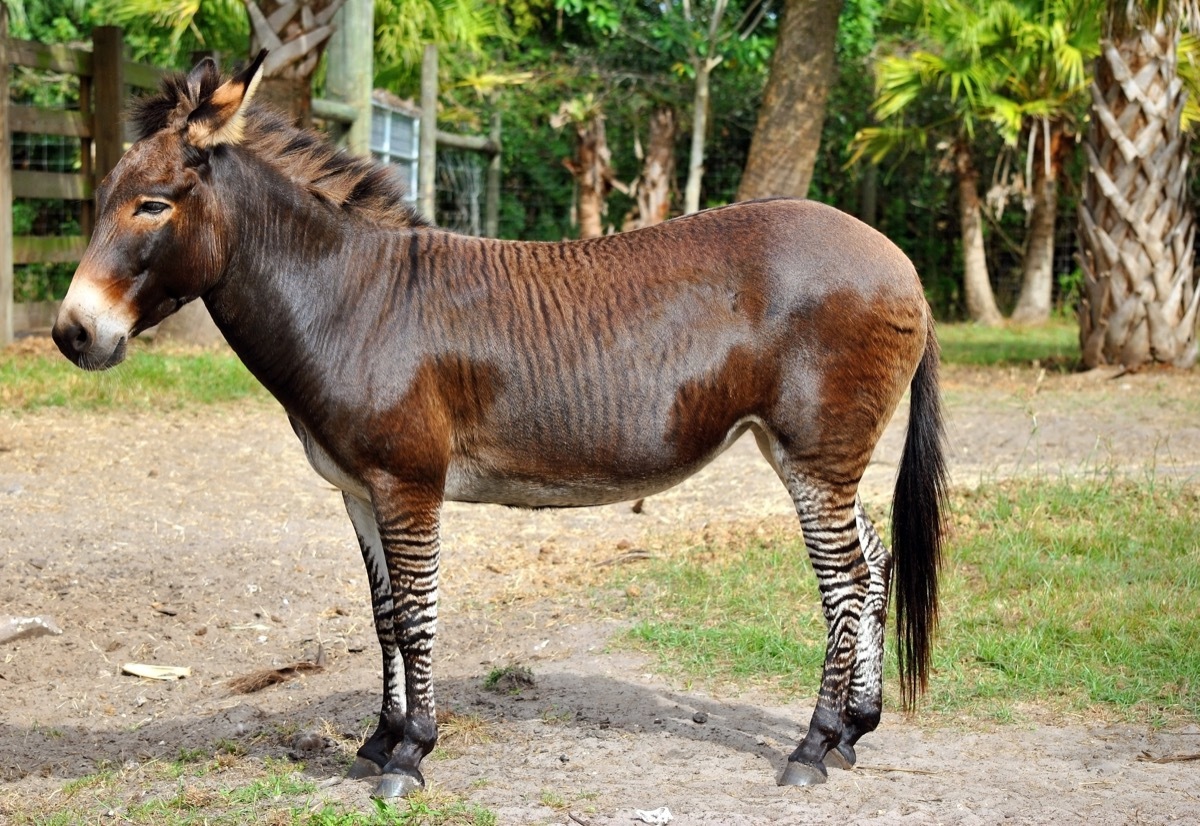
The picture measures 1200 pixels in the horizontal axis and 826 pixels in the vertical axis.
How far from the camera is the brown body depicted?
405cm

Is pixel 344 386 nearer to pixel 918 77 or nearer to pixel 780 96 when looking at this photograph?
pixel 780 96

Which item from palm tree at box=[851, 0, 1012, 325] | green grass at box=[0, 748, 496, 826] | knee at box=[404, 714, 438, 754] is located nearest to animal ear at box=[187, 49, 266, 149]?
knee at box=[404, 714, 438, 754]

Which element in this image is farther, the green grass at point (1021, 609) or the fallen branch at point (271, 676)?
the fallen branch at point (271, 676)

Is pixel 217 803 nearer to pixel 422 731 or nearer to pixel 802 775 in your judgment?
pixel 422 731

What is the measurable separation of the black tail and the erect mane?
1.93 m

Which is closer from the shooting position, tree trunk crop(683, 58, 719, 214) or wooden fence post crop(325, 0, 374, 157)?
wooden fence post crop(325, 0, 374, 157)

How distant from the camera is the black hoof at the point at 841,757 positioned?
4410 millimetres

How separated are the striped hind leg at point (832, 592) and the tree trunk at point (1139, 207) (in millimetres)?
8192

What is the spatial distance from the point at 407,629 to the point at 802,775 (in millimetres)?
1397

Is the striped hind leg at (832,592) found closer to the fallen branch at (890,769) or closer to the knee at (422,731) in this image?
the fallen branch at (890,769)

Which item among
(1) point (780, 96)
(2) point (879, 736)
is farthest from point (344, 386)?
(1) point (780, 96)

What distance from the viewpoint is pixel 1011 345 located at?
1457 centimetres

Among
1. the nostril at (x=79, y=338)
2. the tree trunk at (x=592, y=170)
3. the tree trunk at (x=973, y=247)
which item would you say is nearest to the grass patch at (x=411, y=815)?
the nostril at (x=79, y=338)

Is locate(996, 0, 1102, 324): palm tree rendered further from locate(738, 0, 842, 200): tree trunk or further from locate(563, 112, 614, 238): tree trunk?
locate(563, 112, 614, 238): tree trunk
